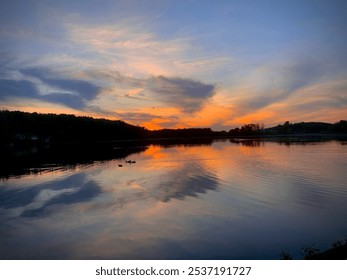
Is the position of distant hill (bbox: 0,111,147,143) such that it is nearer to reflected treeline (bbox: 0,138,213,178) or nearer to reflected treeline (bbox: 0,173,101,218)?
reflected treeline (bbox: 0,138,213,178)

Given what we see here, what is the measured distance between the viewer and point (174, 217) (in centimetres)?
1416

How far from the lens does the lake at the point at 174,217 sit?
34.6 feet

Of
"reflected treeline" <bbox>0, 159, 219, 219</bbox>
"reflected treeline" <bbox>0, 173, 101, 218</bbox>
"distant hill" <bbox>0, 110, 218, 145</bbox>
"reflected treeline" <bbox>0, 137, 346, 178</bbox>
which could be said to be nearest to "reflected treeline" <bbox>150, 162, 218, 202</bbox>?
"reflected treeline" <bbox>0, 159, 219, 219</bbox>

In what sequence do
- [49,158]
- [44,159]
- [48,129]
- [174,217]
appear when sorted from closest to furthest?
[174,217] < [44,159] < [49,158] < [48,129]

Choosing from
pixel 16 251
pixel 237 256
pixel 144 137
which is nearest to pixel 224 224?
pixel 237 256

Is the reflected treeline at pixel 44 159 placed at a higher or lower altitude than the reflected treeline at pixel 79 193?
higher

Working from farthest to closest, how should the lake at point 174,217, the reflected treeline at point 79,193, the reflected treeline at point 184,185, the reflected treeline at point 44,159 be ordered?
the reflected treeline at point 44,159 < the reflected treeline at point 184,185 < the reflected treeline at point 79,193 < the lake at point 174,217

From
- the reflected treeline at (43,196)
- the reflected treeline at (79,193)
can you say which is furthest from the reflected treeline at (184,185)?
the reflected treeline at (43,196)

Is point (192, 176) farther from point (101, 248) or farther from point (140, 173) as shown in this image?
point (101, 248)

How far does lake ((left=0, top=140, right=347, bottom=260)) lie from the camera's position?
1055 cm

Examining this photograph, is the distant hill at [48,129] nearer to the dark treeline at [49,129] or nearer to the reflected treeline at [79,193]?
the dark treeline at [49,129]

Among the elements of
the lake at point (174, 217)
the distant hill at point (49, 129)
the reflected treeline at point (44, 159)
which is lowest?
the lake at point (174, 217)

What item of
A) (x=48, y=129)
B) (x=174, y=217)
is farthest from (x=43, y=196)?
(x=48, y=129)

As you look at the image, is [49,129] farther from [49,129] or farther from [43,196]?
[43,196]
